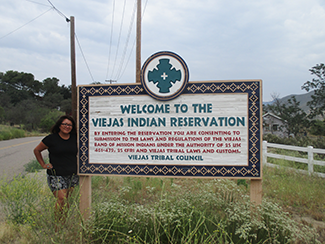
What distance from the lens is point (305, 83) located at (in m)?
26.5

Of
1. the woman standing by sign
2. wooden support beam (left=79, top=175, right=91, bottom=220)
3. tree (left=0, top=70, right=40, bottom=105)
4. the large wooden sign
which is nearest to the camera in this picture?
the woman standing by sign

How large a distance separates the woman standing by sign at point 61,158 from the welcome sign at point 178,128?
12.4 inches

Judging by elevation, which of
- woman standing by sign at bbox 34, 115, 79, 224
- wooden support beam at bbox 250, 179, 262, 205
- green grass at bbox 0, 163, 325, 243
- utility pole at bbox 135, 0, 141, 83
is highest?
utility pole at bbox 135, 0, 141, 83

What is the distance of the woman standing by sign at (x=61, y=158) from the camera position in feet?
11.5

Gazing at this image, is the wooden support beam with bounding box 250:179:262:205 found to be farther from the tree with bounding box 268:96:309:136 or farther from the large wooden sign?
the tree with bounding box 268:96:309:136

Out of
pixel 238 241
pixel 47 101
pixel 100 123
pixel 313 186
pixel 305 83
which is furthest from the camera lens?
pixel 47 101

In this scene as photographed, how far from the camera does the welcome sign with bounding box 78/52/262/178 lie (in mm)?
3621

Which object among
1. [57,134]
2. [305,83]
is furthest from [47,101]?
[57,134]

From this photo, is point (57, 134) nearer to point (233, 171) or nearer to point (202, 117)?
point (202, 117)

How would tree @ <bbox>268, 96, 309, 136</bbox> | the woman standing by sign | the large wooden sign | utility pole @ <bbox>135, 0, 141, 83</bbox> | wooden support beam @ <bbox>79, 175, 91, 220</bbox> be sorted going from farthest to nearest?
tree @ <bbox>268, 96, 309, 136</bbox> < utility pole @ <bbox>135, 0, 141, 83</bbox> < wooden support beam @ <bbox>79, 175, 91, 220</bbox> < the large wooden sign < the woman standing by sign

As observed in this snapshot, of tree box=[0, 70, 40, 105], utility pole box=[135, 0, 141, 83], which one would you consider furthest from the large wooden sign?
tree box=[0, 70, 40, 105]

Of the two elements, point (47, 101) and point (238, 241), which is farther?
point (47, 101)

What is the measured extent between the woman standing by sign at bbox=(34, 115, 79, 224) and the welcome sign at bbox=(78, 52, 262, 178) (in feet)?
1.04

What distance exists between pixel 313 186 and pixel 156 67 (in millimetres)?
4814
